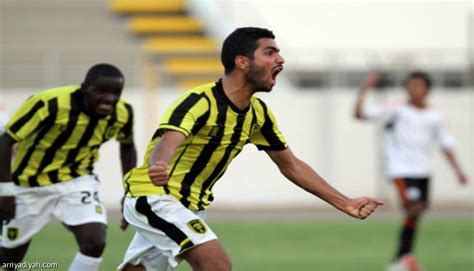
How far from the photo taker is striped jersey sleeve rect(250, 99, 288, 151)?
25.1ft

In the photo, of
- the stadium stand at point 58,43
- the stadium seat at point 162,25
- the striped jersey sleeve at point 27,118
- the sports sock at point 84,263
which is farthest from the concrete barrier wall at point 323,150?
the sports sock at point 84,263

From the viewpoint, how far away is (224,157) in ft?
24.7

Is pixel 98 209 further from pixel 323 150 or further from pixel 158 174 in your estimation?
pixel 323 150

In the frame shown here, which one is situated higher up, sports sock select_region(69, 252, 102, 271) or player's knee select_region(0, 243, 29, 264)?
sports sock select_region(69, 252, 102, 271)

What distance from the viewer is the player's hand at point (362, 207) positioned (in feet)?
24.4

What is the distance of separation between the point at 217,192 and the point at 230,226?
4.46 meters

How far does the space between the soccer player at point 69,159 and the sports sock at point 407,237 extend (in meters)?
4.78

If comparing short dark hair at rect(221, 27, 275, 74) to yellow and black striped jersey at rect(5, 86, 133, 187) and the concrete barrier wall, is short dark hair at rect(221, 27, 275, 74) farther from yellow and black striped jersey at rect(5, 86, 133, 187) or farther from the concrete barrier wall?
the concrete barrier wall

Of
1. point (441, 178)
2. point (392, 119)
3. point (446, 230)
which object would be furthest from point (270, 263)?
point (441, 178)

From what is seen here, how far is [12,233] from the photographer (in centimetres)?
935

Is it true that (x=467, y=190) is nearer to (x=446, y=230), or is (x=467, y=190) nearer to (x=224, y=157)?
(x=446, y=230)

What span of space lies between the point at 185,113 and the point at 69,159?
2640 millimetres

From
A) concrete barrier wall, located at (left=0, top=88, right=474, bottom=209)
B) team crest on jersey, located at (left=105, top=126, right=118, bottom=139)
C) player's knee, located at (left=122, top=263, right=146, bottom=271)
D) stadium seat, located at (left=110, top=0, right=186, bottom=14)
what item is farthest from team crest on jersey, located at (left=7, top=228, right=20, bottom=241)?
stadium seat, located at (left=110, top=0, right=186, bottom=14)

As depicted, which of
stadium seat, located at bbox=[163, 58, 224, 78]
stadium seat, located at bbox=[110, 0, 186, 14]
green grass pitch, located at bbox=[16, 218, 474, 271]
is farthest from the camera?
stadium seat, located at bbox=[110, 0, 186, 14]
